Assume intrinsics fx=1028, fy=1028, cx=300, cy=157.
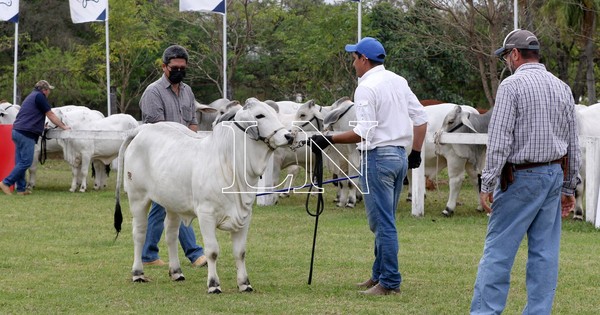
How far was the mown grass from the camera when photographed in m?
8.52

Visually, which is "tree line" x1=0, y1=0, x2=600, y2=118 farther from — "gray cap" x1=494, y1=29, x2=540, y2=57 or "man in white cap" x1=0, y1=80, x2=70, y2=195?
"gray cap" x1=494, y1=29, x2=540, y2=57

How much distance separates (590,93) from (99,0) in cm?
1434

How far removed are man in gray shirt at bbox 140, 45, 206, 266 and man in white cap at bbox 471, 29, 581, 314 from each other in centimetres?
416

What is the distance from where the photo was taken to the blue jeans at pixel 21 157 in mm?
19484

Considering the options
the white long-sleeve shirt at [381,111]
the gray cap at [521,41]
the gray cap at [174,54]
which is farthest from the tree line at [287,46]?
the gray cap at [521,41]

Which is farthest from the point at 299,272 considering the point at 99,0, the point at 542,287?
the point at 99,0

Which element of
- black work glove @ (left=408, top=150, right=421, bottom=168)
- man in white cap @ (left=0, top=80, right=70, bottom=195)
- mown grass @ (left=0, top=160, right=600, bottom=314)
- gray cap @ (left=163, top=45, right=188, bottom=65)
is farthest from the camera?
man in white cap @ (left=0, top=80, right=70, bottom=195)

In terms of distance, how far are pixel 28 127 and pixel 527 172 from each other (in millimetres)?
14289

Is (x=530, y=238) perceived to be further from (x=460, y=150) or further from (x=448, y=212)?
(x=460, y=150)

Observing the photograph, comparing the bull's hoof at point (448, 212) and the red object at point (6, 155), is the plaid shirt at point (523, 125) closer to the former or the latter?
the bull's hoof at point (448, 212)

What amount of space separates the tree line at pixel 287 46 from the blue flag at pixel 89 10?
8161mm

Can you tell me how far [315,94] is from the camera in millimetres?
35906

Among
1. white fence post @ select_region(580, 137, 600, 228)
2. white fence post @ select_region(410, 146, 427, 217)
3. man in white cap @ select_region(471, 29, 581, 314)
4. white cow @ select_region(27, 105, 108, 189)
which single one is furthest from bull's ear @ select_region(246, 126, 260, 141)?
white cow @ select_region(27, 105, 108, 189)

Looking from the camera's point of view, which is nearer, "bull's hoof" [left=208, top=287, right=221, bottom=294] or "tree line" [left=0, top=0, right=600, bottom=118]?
"bull's hoof" [left=208, top=287, right=221, bottom=294]
